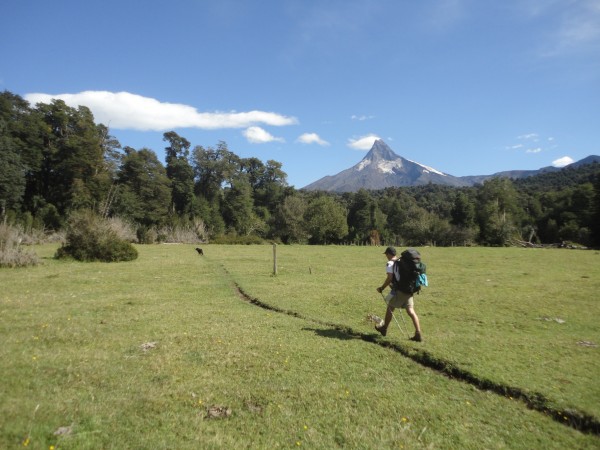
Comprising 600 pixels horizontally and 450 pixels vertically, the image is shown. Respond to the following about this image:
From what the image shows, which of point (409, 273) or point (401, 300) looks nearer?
point (409, 273)

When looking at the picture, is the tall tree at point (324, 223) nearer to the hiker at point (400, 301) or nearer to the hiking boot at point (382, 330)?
the hiking boot at point (382, 330)

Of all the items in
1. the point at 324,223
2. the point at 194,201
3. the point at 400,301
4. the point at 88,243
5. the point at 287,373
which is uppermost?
the point at 194,201

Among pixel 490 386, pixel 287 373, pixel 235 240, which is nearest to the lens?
pixel 490 386

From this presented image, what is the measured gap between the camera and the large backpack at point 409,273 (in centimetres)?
820

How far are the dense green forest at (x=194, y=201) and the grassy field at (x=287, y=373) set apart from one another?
3591 cm

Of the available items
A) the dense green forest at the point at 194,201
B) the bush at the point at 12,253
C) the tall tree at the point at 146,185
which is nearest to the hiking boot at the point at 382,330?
the bush at the point at 12,253

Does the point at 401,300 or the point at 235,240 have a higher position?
the point at 401,300

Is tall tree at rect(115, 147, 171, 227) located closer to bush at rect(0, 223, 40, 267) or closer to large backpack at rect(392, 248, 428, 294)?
bush at rect(0, 223, 40, 267)

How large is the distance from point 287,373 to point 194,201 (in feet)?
226

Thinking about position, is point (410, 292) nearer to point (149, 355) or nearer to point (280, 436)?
point (280, 436)

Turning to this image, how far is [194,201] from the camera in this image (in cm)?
7156

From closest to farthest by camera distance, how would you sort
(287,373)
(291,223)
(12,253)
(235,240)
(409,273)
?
(287,373), (409,273), (12,253), (235,240), (291,223)

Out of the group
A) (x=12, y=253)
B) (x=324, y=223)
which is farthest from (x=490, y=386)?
(x=324, y=223)

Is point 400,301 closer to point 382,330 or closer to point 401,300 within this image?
point 401,300
